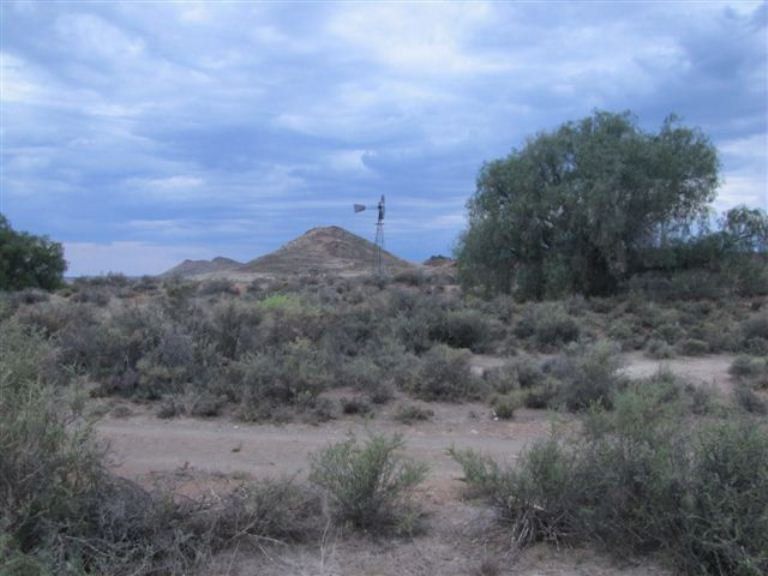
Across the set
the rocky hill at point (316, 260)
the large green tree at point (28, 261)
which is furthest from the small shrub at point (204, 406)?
the rocky hill at point (316, 260)

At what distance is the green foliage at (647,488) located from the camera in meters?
5.75

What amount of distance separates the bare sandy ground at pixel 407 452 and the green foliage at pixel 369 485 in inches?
7.1

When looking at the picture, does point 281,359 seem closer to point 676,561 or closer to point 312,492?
point 312,492

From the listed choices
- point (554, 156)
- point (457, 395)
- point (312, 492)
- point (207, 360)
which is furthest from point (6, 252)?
point (312, 492)

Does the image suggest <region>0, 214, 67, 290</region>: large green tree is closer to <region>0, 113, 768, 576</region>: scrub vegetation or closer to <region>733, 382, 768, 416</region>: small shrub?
<region>0, 113, 768, 576</region>: scrub vegetation

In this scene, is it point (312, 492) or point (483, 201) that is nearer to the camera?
point (312, 492)

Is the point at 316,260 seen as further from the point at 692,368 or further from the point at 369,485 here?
the point at 369,485

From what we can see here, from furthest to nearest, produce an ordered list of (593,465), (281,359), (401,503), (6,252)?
(6,252) < (281,359) < (401,503) < (593,465)

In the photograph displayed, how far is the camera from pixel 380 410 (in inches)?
484

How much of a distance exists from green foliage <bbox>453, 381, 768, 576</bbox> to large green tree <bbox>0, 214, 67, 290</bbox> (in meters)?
35.5

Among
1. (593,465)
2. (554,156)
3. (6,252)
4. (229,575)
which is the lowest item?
(229,575)

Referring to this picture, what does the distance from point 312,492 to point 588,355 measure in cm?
788

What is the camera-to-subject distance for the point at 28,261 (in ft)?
130

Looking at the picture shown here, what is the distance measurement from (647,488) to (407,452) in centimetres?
376
